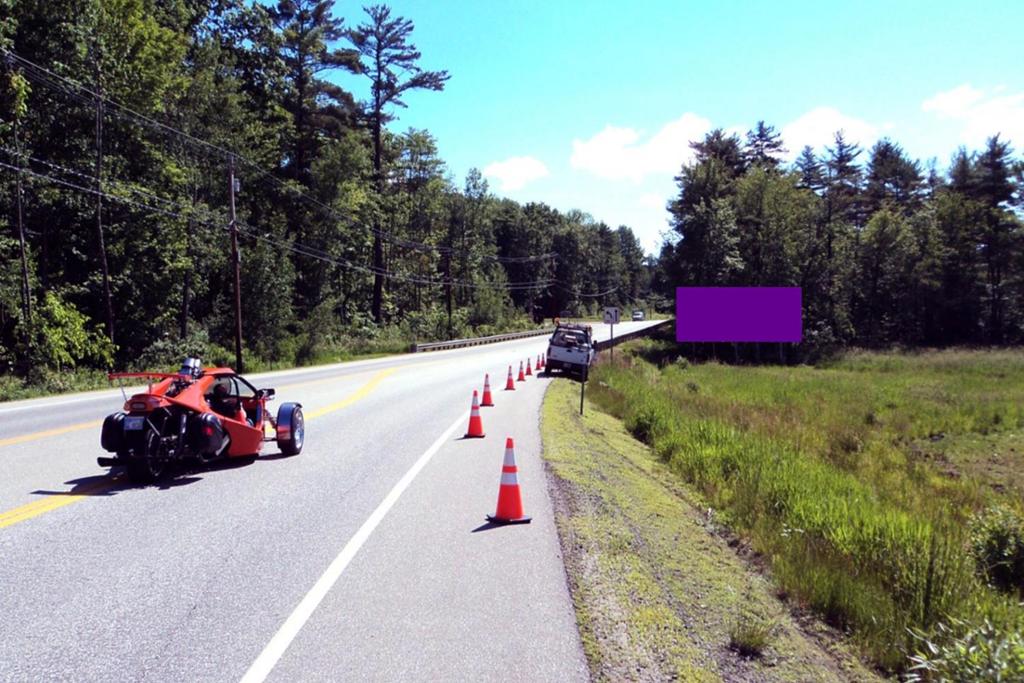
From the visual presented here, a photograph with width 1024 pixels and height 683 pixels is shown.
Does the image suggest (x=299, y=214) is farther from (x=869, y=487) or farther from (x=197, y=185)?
(x=869, y=487)

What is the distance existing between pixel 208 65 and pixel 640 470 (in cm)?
3767

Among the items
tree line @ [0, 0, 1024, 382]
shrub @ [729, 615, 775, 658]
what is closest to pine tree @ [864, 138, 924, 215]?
tree line @ [0, 0, 1024, 382]

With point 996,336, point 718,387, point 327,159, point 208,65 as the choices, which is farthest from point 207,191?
point 996,336

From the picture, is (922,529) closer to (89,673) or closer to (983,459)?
(89,673)

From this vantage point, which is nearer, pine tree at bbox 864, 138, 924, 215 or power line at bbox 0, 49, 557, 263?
power line at bbox 0, 49, 557, 263

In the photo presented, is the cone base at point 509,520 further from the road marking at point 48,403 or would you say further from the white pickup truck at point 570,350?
the white pickup truck at point 570,350

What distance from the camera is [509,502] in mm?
7141

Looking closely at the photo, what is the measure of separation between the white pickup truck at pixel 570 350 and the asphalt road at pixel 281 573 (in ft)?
62.6

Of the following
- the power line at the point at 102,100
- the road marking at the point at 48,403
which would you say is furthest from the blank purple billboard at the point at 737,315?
the road marking at the point at 48,403

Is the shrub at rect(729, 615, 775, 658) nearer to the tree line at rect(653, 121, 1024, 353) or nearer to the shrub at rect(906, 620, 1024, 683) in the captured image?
the shrub at rect(906, 620, 1024, 683)

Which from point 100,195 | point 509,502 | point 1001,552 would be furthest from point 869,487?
point 100,195

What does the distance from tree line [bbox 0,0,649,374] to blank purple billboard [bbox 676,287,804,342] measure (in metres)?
23.0

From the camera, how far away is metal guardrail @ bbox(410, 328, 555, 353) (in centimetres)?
5117

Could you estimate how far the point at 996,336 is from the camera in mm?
63781
